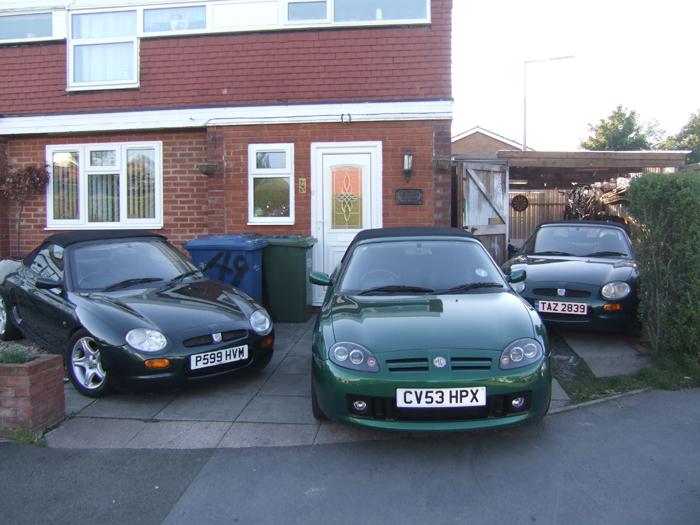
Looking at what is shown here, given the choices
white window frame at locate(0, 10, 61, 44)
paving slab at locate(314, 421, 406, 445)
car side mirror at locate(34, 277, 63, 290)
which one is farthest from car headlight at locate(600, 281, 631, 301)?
white window frame at locate(0, 10, 61, 44)

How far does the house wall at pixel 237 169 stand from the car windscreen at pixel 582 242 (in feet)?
4.87

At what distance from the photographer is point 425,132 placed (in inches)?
342

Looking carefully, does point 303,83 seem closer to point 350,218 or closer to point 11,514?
point 350,218

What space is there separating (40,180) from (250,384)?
6656mm

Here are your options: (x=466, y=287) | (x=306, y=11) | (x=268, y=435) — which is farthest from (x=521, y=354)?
(x=306, y=11)

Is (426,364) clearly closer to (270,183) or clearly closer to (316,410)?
(316,410)

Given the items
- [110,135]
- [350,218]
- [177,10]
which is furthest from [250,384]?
[177,10]

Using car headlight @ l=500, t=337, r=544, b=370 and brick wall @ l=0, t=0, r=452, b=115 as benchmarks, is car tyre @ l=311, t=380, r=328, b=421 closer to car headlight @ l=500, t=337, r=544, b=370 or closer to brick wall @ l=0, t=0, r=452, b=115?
car headlight @ l=500, t=337, r=544, b=370

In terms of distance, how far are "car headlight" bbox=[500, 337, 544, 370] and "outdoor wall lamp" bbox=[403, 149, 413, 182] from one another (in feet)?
16.7

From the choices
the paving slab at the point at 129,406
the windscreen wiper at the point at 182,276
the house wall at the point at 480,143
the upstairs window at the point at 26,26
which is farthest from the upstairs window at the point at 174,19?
the house wall at the point at 480,143

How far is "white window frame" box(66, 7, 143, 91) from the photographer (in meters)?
9.44

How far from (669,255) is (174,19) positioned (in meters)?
8.02

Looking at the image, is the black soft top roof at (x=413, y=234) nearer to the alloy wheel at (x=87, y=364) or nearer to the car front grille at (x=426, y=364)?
the car front grille at (x=426, y=364)

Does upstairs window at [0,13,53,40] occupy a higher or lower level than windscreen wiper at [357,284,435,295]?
higher
